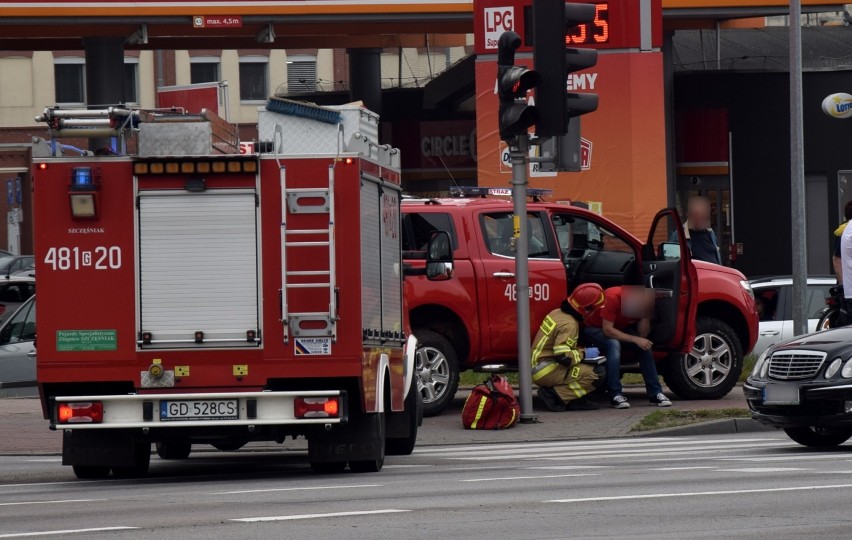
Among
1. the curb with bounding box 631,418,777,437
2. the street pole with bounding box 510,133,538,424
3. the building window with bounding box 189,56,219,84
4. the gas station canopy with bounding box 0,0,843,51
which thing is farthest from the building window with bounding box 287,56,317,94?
the curb with bounding box 631,418,777,437

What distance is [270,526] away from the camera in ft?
29.1

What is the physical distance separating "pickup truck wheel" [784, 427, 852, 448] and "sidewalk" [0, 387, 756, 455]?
2.23 meters

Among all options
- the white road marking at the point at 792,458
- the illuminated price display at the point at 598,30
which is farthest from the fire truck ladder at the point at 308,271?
the illuminated price display at the point at 598,30

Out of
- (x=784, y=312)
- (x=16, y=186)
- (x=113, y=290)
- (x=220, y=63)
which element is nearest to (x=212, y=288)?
(x=113, y=290)

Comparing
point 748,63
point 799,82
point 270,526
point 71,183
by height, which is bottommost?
point 270,526

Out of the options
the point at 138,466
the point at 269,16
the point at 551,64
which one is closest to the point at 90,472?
the point at 138,466

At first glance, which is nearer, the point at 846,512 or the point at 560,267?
the point at 846,512

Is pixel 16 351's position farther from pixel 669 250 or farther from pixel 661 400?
pixel 669 250

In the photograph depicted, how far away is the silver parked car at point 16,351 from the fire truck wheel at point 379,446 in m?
12.0

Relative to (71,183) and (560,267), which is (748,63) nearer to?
(560,267)

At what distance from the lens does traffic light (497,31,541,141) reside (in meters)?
15.9

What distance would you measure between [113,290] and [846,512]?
17.9 ft

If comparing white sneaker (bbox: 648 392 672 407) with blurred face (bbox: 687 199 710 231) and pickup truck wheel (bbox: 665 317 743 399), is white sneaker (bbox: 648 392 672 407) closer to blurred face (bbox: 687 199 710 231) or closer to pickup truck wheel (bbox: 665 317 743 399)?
pickup truck wheel (bbox: 665 317 743 399)

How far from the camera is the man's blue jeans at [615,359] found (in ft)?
58.3
